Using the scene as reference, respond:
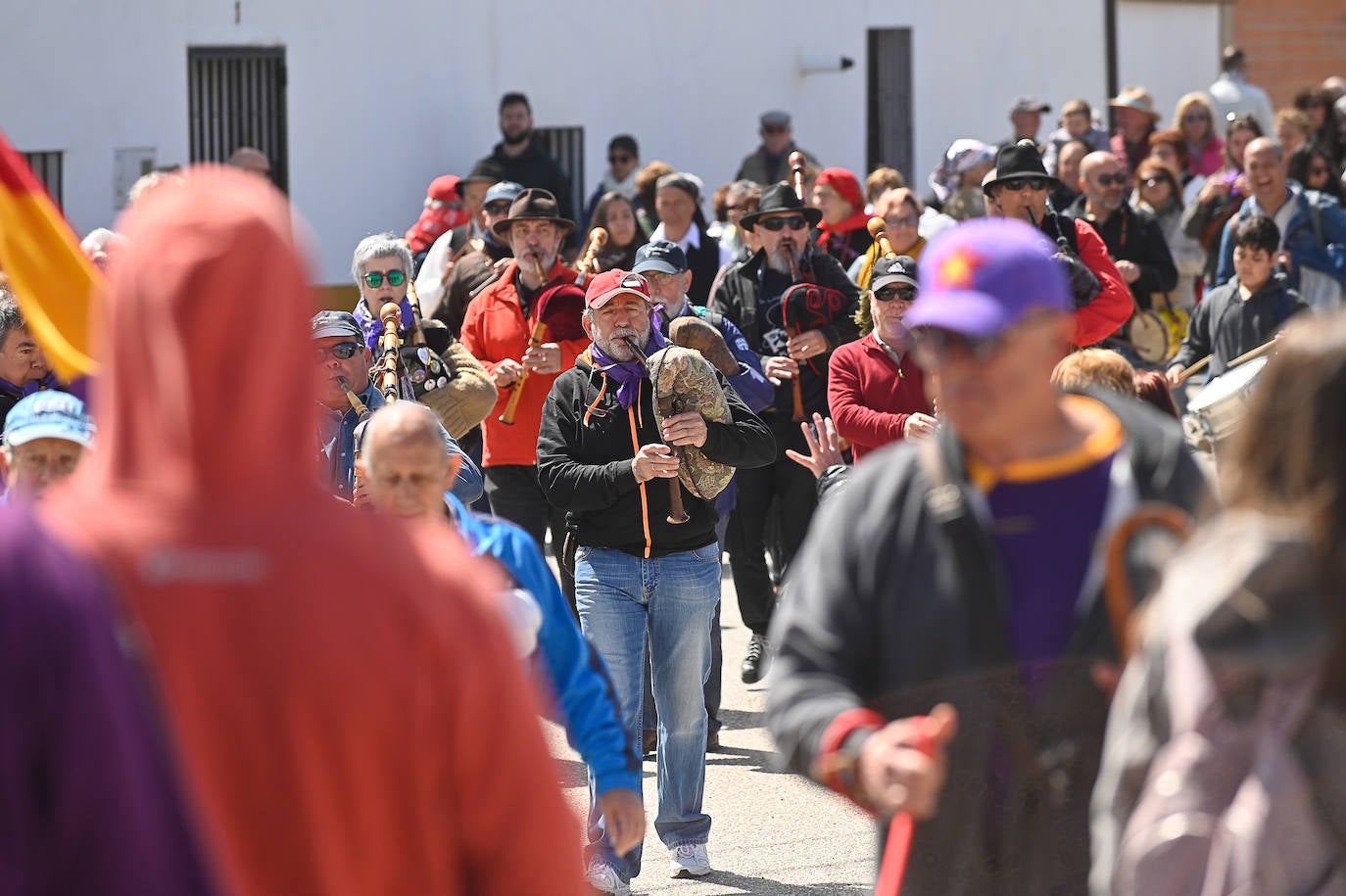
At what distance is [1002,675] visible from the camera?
9.98 feet

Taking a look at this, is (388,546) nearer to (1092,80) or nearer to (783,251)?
(783,251)

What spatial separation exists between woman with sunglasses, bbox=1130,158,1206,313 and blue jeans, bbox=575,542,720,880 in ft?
24.8

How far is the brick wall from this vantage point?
70.6 feet

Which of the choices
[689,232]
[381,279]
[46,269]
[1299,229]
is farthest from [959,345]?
[1299,229]

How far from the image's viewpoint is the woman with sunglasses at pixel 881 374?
700 centimetres

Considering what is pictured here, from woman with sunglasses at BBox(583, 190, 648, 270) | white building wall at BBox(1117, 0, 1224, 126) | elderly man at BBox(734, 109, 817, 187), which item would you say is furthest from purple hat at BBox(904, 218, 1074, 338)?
white building wall at BBox(1117, 0, 1224, 126)

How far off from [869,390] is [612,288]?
1.30 metres

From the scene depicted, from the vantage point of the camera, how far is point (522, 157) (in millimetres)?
14594

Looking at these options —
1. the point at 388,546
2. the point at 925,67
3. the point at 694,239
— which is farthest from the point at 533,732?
the point at 925,67

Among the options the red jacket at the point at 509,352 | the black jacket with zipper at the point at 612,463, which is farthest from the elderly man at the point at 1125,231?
the black jacket with zipper at the point at 612,463

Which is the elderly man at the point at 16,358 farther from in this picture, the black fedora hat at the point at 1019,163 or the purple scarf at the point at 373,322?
the black fedora hat at the point at 1019,163

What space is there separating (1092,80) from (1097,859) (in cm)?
1771

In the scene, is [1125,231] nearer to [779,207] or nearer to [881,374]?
[779,207]

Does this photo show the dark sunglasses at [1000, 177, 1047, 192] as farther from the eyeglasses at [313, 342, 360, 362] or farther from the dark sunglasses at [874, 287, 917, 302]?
the eyeglasses at [313, 342, 360, 362]
